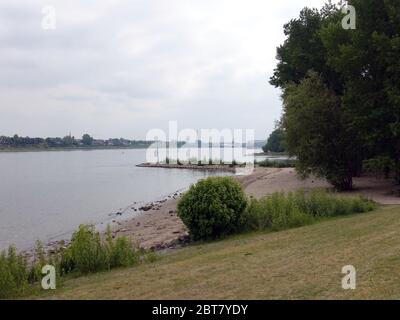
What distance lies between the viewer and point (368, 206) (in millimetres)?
18344

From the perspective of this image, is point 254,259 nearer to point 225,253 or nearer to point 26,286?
point 225,253

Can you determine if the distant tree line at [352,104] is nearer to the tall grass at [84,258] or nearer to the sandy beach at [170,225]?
the sandy beach at [170,225]

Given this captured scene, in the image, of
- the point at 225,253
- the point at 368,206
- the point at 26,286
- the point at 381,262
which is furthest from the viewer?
the point at 368,206

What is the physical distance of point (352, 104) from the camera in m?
25.8

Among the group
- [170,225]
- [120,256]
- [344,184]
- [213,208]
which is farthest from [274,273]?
[344,184]

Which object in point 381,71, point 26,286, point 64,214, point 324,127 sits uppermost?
point 381,71

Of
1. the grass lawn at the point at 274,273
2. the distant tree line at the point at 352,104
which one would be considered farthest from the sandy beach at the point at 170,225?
the grass lawn at the point at 274,273

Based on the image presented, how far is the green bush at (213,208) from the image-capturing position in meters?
15.9

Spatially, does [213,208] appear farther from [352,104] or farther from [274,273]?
[352,104]

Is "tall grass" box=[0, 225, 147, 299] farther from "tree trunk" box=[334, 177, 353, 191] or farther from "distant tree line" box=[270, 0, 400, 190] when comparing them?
"tree trunk" box=[334, 177, 353, 191]

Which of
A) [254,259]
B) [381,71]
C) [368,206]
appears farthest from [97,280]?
[381,71]

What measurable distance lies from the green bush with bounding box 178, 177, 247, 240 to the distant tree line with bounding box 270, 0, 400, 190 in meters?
10.7
